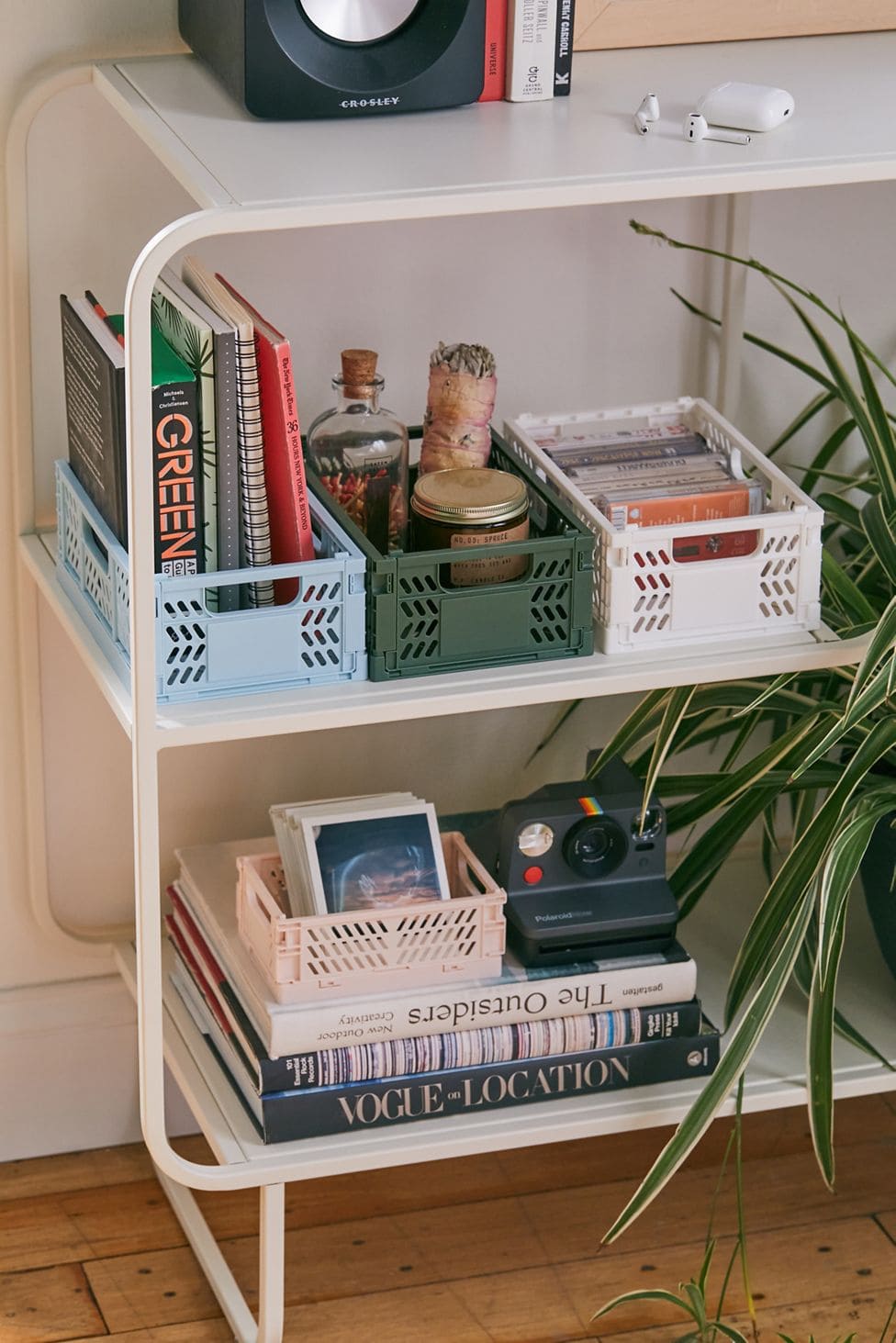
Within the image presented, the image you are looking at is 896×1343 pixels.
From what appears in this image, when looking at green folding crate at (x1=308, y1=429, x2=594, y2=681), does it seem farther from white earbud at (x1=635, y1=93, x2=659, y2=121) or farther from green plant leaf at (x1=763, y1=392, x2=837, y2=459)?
green plant leaf at (x1=763, y1=392, x2=837, y2=459)

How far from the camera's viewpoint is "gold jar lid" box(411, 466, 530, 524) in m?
1.42

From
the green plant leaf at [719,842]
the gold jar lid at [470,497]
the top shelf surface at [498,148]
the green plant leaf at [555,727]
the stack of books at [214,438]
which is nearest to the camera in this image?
the top shelf surface at [498,148]

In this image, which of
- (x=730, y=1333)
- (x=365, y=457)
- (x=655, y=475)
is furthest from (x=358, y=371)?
(x=730, y=1333)

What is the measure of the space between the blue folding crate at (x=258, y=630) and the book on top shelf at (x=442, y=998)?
29 cm

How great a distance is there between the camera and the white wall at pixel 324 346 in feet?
→ 5.26

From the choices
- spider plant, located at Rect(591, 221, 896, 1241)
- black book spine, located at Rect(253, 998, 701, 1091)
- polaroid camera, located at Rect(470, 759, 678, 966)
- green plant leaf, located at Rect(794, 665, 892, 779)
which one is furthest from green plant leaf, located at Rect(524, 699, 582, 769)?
green plant leaf, located at Rect(794, 665, 892, 779)

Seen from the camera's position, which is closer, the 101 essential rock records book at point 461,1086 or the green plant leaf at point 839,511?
the 101 essential rock records book at point 461,1086

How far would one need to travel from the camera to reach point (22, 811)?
1763 millimetres

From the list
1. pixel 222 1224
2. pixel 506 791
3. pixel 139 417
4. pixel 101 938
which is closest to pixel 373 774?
pixel 506 791

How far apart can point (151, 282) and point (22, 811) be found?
28.8 inches

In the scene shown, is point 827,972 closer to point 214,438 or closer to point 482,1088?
point 482,1088

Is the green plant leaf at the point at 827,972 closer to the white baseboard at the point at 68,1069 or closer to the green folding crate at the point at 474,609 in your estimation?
the green folding crate at the point at 474,609

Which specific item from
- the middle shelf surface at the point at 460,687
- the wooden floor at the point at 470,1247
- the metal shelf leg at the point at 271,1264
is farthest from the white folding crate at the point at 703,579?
the wooden floor at the point at 470,1247

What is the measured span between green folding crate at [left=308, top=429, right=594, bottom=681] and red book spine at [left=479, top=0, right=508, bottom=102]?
0.34 metres
